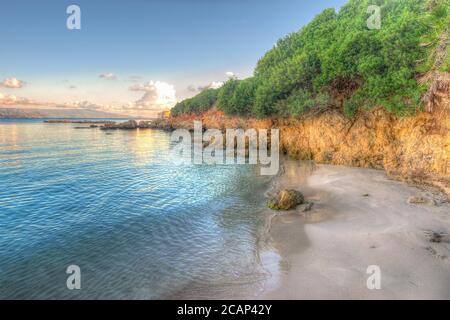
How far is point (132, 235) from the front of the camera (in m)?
13.1

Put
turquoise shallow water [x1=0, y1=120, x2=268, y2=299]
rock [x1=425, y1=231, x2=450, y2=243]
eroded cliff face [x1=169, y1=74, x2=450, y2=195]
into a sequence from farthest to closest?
eroded cliff face [x1=169, y1=74, x2=450, y2=195]
rock [x1=425, y1=231, x2=450, y2=243]
turquoise shallow water [x1=0, y1=120, x2=268, y2=299]

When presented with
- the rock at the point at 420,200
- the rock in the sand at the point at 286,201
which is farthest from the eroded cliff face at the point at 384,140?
the rock in the sand at the point at 286,201

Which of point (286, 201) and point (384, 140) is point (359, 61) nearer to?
point (384, 140)

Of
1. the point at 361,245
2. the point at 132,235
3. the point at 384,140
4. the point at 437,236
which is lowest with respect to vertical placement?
the point at 132,235

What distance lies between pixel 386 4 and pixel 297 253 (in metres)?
31.3

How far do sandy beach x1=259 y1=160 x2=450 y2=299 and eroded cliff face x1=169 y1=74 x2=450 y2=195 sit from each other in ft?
8.33

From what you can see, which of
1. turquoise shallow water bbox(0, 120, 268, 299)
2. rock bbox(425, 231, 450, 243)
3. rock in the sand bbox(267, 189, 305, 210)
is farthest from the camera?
rock in the sand bbox(267, 189, 305, 210)

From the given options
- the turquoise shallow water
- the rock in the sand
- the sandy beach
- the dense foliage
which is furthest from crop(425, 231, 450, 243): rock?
the dense foliage

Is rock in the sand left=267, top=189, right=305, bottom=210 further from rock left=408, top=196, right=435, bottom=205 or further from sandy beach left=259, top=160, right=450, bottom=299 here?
rock left=408, top=196, right=435, bottom=205

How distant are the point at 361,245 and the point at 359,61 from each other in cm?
1868

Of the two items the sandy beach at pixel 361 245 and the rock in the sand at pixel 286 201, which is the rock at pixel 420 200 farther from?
the rock in the sand at pixel 286 201

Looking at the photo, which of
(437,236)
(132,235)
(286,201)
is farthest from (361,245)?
(132,235)

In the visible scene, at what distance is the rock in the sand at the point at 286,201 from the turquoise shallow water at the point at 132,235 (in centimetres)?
84

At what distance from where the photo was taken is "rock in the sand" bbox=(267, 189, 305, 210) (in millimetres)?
15828
